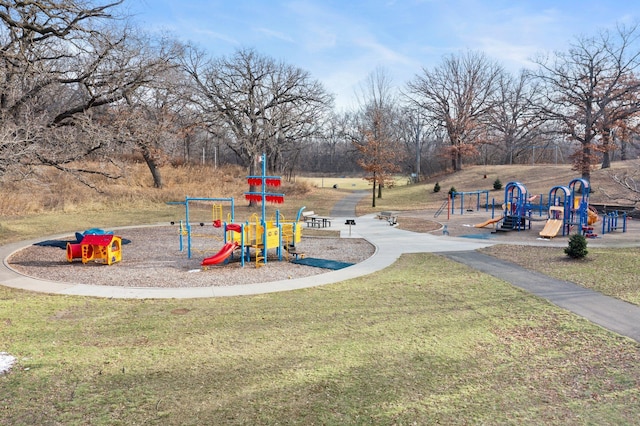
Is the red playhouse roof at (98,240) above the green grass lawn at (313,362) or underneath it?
above

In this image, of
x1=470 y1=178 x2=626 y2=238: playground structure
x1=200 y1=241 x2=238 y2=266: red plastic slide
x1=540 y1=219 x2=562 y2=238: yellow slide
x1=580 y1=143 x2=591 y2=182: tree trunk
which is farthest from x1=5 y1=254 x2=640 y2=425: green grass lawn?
x1=580 y1=143 x2=591 y2=182: tree trunk

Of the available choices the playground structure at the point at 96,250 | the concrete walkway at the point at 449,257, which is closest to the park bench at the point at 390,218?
the concrete walkway at the point at 449,257

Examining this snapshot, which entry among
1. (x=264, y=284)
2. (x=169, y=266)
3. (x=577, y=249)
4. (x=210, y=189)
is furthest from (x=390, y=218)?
(x=210, y=189)

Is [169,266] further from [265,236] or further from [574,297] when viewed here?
[574,297]

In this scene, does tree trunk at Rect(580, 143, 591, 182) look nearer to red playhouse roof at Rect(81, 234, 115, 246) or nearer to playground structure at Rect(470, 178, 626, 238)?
playground structure at Rect(470, 178, 626, 238)

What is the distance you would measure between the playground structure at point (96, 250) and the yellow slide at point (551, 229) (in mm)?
16794

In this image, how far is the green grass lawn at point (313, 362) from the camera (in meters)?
4.93

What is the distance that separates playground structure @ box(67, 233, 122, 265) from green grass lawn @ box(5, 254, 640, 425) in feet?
14.0

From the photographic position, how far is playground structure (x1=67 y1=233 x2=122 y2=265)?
544 inches

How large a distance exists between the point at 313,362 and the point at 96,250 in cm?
1063

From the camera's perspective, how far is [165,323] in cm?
804

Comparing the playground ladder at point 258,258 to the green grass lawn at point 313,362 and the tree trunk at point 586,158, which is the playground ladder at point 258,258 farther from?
the tree trunk at point 586,158

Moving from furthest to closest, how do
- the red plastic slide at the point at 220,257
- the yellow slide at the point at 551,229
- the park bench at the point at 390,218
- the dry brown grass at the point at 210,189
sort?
the dry brown grass at the point at 210,189 → the park bench at the point at 390,218 → the yellow slide at the point at 551,229 → the red plastic slide at the point at 220,257

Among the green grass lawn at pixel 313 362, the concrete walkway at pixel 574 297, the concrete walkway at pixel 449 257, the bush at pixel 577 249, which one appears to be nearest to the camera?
the green grass lawn at pixel 313 362
